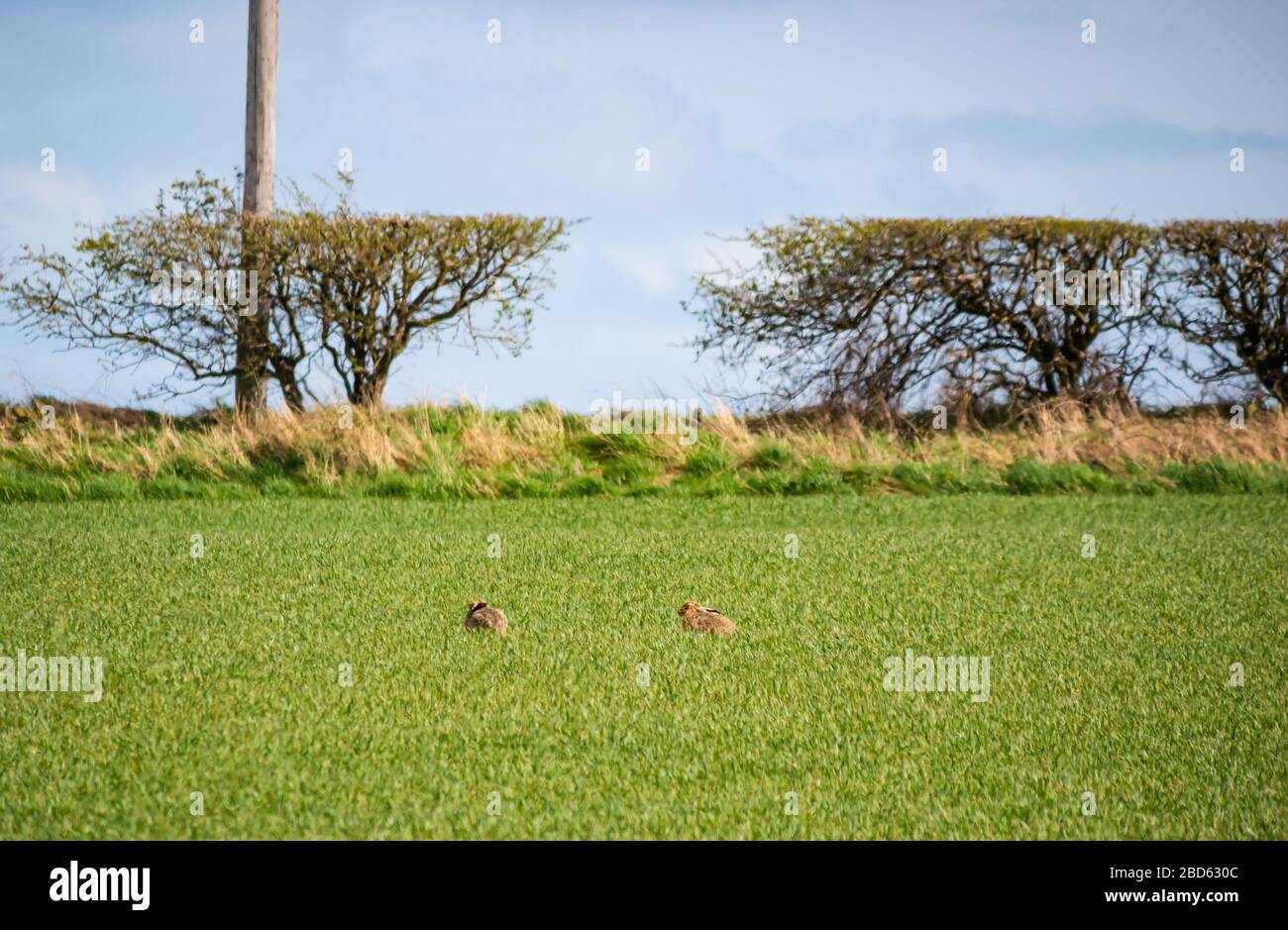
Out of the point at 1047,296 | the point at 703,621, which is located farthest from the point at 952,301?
the point at 703,621

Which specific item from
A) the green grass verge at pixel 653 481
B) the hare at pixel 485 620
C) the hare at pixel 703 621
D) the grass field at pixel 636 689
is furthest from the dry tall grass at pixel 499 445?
the hare at pixel 703 621

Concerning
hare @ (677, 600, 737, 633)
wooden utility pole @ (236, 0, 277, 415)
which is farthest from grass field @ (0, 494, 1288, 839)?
wooden utility pole @ (236, 0, 277, 415)

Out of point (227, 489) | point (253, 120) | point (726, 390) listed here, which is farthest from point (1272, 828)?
point (253, 120)

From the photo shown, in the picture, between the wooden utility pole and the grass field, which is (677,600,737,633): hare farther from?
the wooden utility pole

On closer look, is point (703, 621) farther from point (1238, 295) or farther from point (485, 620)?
point (1238, 295)

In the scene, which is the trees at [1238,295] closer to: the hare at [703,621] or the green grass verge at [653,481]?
the green grass verge at [653,481]

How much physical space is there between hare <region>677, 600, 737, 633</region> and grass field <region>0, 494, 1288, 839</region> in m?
0.08

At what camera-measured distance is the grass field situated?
3.79m

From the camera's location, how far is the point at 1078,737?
181 inches

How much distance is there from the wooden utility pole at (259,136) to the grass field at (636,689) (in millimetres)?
5602

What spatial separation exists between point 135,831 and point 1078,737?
351 centimetres

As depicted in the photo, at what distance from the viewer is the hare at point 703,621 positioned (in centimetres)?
602
